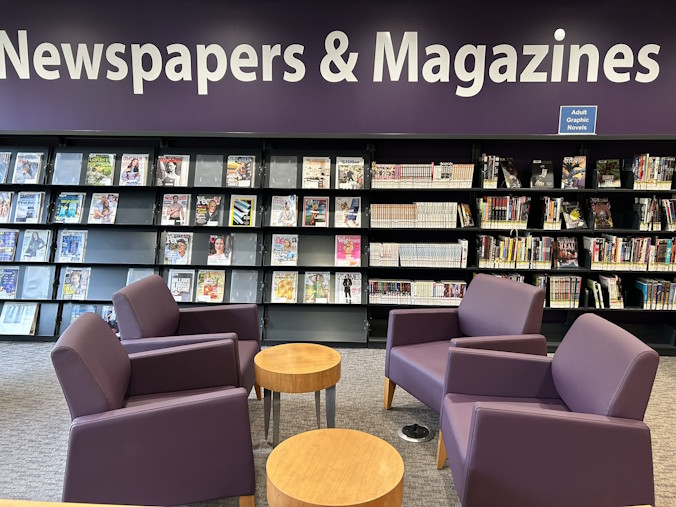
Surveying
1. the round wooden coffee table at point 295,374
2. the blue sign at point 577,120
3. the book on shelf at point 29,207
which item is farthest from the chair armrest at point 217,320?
the blue sign at point 577,120

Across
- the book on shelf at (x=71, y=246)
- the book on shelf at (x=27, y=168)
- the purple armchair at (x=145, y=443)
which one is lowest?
the purple armchair at (x=145, y=443)

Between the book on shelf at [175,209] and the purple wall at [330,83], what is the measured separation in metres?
0.66

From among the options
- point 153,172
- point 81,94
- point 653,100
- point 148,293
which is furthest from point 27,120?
point 653,100

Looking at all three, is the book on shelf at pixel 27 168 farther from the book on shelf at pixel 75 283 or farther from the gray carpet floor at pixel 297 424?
the gray carpet floor at pixel 297 424

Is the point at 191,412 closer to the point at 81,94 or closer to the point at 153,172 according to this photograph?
the point at 153,172

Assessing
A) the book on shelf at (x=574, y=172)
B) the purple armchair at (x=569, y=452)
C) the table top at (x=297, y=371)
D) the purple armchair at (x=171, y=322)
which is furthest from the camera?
the book on shelf at (x=574, y=172)

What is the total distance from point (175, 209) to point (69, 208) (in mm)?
1058

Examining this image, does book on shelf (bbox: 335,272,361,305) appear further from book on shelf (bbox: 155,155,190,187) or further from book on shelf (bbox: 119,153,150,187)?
book on shelf (bbox: 119,153,150,187)

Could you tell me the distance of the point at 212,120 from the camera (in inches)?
190

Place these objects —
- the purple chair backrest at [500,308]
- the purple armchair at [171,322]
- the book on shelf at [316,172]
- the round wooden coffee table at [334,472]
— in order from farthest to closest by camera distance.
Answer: the book on shelf at [316,172] < the purple chair backrest at [500,308] < the purple armchair at [171,322] < the round wooden coffee table at [334,472]

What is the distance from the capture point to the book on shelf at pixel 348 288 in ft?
14.9

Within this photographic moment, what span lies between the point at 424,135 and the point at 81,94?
3534 millimetres

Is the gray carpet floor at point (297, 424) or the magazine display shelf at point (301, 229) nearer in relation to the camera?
the gray carpet floor at point (297, 424)

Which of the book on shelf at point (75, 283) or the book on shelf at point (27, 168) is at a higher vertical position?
the book on shelf at point (27, 168)
